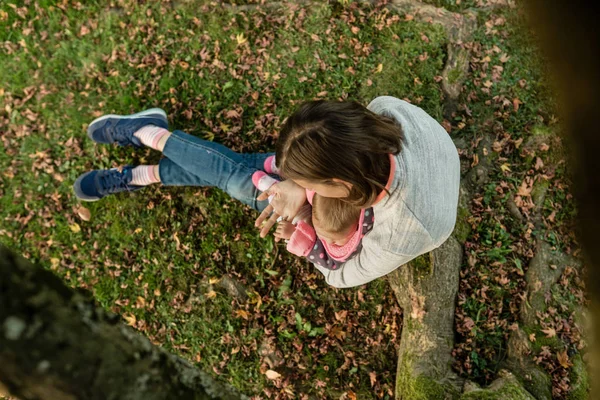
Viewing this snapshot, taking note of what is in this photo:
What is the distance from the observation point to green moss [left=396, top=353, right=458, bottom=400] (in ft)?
13.3

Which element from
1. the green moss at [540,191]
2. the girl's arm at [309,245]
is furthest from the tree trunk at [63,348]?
the green moss at [540,191]

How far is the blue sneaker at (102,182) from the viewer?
484cm

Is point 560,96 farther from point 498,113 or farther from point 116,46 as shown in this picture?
point 116,46

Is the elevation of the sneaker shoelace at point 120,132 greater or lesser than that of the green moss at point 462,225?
greater

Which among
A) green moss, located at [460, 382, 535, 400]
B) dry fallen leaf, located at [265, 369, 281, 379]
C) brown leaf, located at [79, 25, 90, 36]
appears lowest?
dry fallen leaf, located at [265, 369, 281, 379]

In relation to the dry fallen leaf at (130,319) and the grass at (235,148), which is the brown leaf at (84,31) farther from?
the dry fallen leaf at (130,319)

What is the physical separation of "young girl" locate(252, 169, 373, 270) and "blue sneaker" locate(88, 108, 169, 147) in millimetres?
2311

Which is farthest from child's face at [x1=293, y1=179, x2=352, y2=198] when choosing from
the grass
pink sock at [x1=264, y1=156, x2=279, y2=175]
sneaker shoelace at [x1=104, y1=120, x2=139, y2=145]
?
sneaker shoelace at [x1=104, y1=120, x2=139, y2=145]

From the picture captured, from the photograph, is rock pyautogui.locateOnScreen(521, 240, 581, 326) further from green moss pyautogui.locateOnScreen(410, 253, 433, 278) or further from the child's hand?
the child's hand

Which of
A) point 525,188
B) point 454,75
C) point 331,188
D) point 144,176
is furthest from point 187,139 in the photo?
point 525,188

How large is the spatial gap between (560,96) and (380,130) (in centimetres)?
381

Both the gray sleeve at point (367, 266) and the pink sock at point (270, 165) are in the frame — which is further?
the pink sock at point (270, 165)

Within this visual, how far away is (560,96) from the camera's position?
5062 millimetres

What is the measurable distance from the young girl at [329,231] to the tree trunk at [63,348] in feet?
5.02
